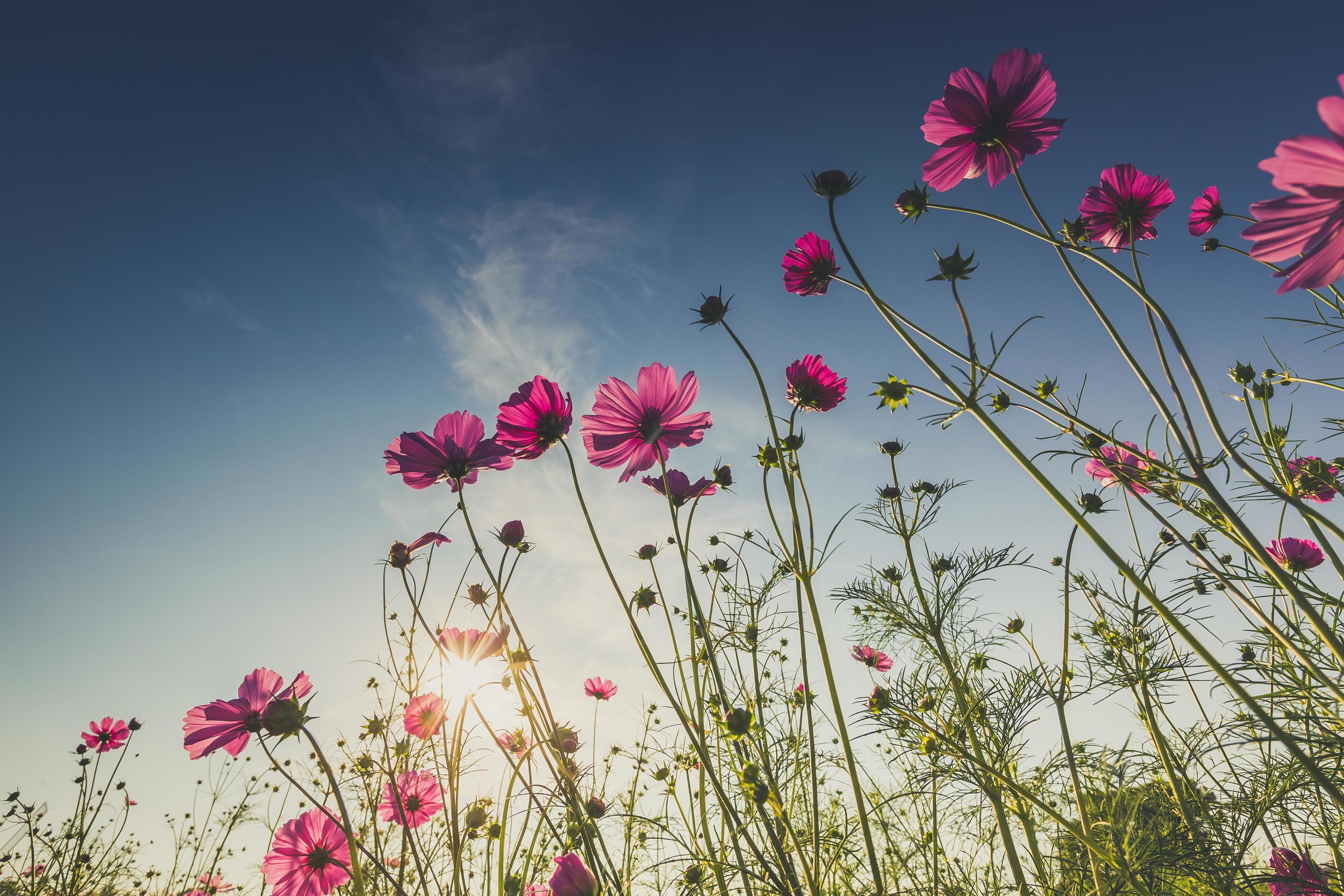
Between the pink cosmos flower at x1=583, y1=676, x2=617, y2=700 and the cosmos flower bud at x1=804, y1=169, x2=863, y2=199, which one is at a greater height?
the cosmos flower bud at x1=804, y1=169, x2=863, y2=199

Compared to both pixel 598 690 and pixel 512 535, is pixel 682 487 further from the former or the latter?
pixel 598 690

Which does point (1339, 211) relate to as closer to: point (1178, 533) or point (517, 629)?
point (1178, 533)

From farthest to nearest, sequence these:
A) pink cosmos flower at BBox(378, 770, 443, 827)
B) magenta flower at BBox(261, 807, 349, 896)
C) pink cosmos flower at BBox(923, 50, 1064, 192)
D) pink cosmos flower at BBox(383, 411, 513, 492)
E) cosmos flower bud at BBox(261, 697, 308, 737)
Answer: pink cosmos flower at BBox(378, 770, 443, 827) → magenta flower at BBox(261, 807, 349, 896) → pink cosmos flower at BBox(383, 411, 513, 492) → pink cosmos flower at BBox(923, 50, 1064, 192) → cosmos flower bud at BBox(261, 697, 308, 737)

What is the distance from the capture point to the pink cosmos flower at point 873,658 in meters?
2.53

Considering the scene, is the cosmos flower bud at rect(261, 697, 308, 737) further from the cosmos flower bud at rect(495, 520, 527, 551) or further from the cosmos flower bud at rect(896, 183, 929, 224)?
the cosmos flower bud at rect(896, 183, 929, 224)

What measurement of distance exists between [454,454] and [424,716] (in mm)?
561

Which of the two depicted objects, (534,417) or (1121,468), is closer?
(1121,468)

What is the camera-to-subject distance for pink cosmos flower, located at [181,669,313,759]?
3.22 feet

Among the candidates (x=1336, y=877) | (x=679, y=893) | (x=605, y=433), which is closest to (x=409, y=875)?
(x=679, y=893)

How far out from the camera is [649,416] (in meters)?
1.03

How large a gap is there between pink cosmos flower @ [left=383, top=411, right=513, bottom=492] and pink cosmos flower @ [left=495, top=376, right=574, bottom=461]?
0.14ft

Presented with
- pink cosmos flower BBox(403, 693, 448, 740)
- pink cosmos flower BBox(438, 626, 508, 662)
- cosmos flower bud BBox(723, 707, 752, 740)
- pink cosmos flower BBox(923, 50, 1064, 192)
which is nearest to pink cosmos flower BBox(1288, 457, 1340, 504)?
pink cosmos flower BBox(923, 50, 1064, 192)

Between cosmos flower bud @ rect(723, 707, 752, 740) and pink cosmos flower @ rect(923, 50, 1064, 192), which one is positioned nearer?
cosmos flower bud @ rect(723, 707, 752, 740)

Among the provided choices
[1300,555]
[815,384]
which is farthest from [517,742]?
[1300,555]
